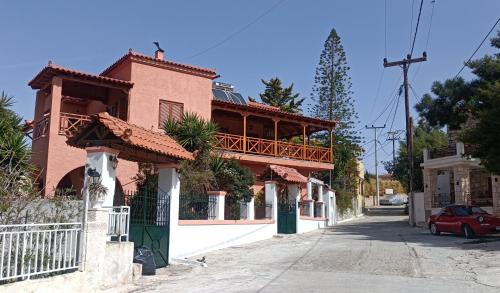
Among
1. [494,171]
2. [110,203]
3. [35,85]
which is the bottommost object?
[110,203]

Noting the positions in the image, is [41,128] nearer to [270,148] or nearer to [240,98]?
[270,148]

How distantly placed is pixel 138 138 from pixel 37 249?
425cm

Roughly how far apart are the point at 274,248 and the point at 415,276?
22.4 ft

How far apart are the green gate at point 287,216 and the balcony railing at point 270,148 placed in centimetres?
418

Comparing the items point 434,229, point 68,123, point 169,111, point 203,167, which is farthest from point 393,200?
point 68,123

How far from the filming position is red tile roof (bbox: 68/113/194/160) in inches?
443

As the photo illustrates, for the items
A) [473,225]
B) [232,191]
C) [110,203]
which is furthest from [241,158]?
[110,203]

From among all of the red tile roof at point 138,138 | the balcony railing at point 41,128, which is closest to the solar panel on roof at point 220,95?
the balcony railing at point 41,128

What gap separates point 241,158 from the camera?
26.4 m

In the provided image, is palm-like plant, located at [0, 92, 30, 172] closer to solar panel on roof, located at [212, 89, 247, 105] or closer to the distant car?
solar panel on roof, located at [212, 89, 247, 105]

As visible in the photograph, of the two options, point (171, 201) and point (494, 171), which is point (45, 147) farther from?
point (494, 171)

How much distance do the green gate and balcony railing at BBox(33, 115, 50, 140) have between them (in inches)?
418

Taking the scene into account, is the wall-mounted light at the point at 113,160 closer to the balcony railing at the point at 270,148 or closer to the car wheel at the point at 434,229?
the balcony railing at the point at 270,148

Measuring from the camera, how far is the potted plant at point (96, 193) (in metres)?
10.4
